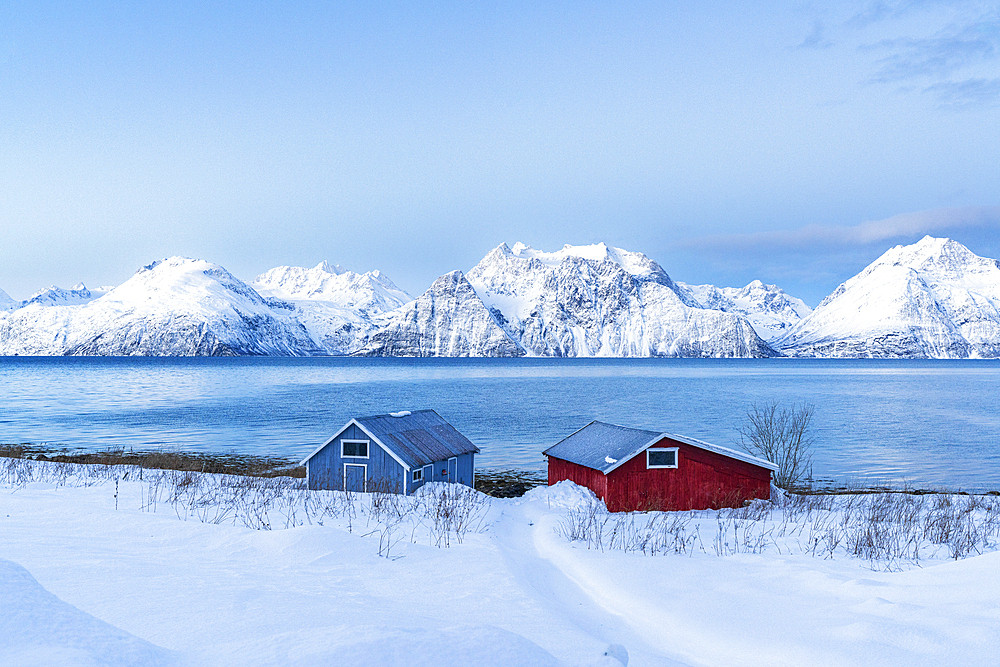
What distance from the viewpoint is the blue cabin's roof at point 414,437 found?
3098 cm

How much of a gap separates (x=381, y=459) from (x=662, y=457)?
1314cm

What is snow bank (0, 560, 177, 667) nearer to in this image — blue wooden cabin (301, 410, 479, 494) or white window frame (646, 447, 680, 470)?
blue wooden cabin (301, 410, 479, 494)

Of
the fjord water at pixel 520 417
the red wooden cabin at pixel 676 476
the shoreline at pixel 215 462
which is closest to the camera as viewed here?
the red wooden cabin at pixel 676 476

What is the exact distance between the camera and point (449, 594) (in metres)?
8.77

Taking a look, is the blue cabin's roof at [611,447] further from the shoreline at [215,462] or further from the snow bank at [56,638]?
the snow bank at [56,638]

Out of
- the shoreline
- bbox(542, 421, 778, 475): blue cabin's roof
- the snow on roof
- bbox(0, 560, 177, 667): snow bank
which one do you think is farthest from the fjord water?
bbox(0, 560, 177, 667): snow bank

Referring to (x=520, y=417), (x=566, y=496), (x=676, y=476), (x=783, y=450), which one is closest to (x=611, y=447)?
(x=676, y=476)

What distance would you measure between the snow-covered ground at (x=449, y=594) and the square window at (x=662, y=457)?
13912 millimetres

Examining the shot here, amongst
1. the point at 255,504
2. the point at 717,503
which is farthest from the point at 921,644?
the point at 717,503

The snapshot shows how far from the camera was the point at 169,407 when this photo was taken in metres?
85.3

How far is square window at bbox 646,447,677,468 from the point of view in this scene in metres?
29.4

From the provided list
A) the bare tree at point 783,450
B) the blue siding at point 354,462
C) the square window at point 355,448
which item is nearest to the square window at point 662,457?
the bare tree at point 783,450

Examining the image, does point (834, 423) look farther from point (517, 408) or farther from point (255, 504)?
point (255, 504)

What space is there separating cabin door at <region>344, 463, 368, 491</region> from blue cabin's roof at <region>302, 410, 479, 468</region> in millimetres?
1623
